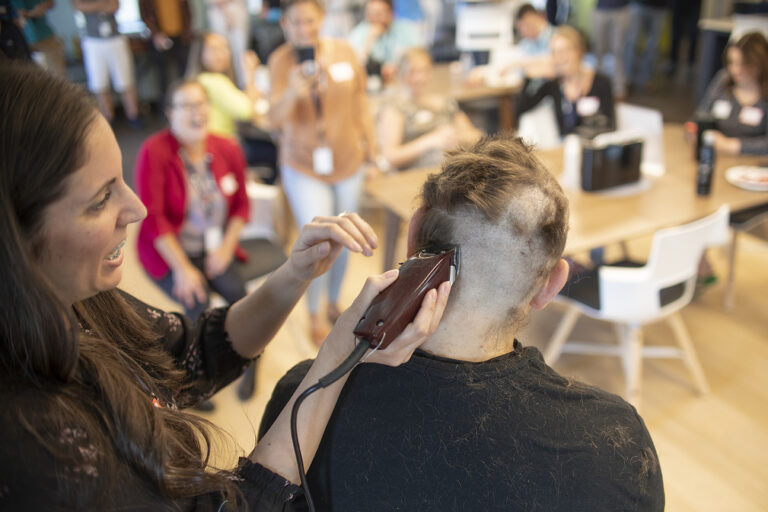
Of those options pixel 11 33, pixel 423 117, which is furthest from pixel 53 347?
pixel 423 117

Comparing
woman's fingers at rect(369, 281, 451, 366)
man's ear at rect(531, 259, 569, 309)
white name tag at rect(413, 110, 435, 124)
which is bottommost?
white name tag at rect(413, 110, 435, 124)

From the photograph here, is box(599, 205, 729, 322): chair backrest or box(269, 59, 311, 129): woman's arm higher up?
box(269, 59, 311, 129): woman's arm

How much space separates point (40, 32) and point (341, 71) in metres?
1.16

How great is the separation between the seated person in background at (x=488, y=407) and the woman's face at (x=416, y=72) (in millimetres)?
2433

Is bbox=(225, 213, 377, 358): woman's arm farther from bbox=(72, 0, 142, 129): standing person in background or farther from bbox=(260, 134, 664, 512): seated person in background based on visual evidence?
bbox=(72, 0, 142, 129): standing person in background

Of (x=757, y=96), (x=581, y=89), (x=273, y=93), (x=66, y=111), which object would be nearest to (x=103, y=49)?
(x=273, y=93)

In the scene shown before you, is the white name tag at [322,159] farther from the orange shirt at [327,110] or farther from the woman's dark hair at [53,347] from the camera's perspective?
the woman's dark hair at [53,347]

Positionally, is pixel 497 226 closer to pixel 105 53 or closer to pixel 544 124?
pixel 544 124

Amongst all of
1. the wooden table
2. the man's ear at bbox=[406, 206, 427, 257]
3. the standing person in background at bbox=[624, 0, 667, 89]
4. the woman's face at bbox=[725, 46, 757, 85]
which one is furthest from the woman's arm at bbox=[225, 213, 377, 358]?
the standing person in background at bbox=[624, 0, 667, 89]

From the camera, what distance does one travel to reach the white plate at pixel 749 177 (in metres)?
2.64

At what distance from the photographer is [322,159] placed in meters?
2.81

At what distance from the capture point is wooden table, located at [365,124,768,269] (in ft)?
7.54

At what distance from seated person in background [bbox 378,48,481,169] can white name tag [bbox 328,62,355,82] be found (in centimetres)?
54

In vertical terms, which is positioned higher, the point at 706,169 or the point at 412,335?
the point at 412,335
